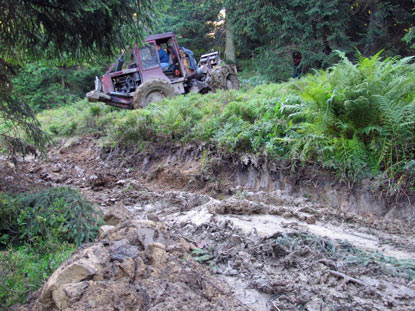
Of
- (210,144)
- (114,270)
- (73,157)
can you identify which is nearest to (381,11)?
(210,144)

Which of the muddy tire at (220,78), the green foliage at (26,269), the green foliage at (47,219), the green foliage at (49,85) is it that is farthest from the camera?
the green foliage at (49,85)

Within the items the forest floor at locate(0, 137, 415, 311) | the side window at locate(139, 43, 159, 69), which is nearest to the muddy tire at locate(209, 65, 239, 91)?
the side window at locate(139, 43, 159, 69)

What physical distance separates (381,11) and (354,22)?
197 cm

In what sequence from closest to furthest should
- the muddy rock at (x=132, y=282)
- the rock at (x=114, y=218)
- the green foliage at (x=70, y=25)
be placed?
the muddy rock at (x=132, y=282)
the rock at (x=114, y=218)
the green foliage at (x=70, y=25)

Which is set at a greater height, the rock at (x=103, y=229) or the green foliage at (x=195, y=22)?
the green foliage at (x=195, y=22)

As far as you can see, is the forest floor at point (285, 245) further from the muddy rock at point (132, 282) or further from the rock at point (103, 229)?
A: the rock at point (103, 229)

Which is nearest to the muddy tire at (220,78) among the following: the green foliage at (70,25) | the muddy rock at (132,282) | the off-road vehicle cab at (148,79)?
the off-road vehicle cab at (148,79)

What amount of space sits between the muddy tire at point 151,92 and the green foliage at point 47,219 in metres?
7.37

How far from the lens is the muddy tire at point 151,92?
443 inches

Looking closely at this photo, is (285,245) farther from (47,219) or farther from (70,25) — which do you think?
(70,25)

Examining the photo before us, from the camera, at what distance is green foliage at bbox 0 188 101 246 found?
3652 mm

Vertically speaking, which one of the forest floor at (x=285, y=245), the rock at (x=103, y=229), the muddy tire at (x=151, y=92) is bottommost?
the forest floor at (x=285, y=245)

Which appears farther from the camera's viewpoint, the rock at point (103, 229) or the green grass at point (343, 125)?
the green grass at point (343, 125)

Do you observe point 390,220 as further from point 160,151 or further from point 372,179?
point 160,151
